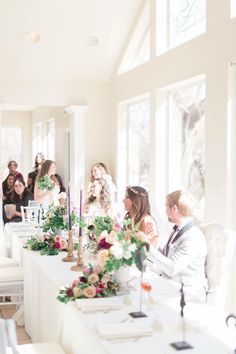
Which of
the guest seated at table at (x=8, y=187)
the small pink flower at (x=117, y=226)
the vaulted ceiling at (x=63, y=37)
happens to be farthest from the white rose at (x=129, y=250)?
the guest seated at table at (x=8, y=187)

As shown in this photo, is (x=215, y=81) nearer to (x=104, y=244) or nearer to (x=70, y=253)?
(x=70, y=253)

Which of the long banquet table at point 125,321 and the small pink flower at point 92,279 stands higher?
the small pink flower at point 92,279

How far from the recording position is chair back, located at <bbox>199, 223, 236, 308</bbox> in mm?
3537

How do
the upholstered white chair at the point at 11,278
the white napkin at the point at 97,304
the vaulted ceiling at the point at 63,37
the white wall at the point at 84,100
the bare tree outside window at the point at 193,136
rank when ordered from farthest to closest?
the white wall at the point at 84,100
the vaulted ceiling at the point at 63,37
the bare tree outside window at the point at 193,136
the upholstered white chair at the point at 11,278
the white napkin at the point at 97,304

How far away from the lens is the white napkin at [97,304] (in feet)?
8.49

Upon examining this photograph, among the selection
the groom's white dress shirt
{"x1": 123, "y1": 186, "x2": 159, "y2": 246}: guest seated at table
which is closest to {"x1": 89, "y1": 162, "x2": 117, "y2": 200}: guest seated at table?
{"x1": 123, "y1": 186, "x2": 159, "y2": 246}: guest seated at table

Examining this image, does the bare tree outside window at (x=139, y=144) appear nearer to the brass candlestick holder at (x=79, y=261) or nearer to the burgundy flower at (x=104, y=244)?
the brass candlestick holder at (x=79, y=261)

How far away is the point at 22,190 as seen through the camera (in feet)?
25.3

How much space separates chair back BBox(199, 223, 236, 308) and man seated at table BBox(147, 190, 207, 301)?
0.23 ft

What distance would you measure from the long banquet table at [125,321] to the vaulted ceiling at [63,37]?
12.4 ft

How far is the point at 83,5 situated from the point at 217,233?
12.7ft

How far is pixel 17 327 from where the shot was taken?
4555 mm

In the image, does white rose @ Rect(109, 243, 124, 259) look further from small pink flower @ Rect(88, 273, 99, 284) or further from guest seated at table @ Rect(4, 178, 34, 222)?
guest seated at table @ Rect(4, 178, 34, 222)

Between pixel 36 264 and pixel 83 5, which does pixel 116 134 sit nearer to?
pixel 83 5
